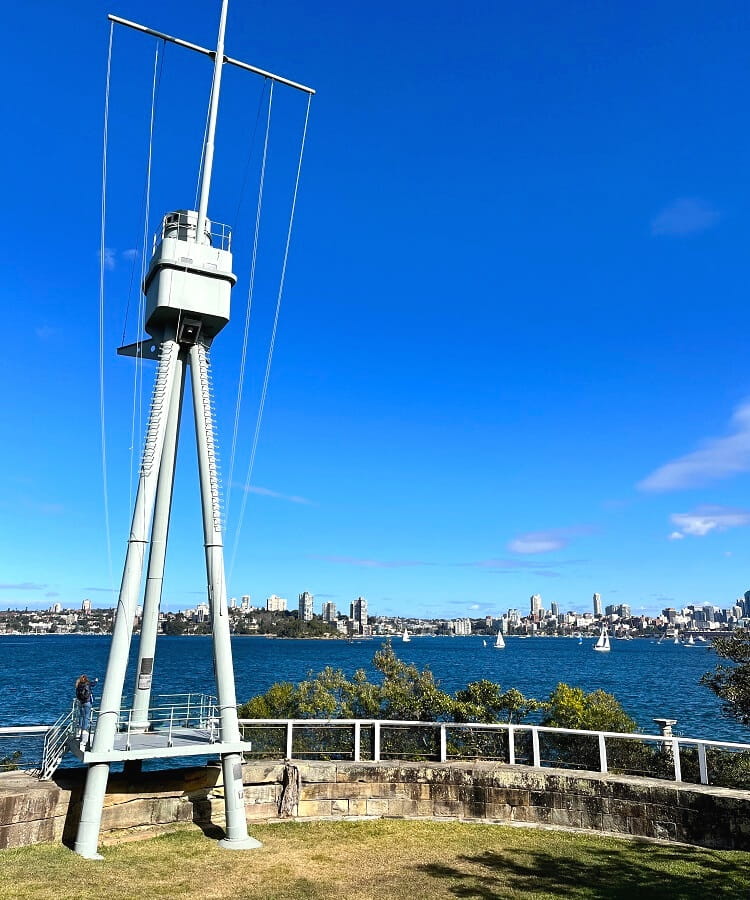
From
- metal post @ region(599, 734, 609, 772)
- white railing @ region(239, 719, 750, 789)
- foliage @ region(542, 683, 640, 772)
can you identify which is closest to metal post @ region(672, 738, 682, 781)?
white railing @ region(239, 719, 750, 789)

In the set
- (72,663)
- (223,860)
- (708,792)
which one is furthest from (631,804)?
(72,663)

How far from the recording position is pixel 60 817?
36.8 ft

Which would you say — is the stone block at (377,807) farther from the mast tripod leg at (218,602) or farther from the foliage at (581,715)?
the foliage at (581,715)

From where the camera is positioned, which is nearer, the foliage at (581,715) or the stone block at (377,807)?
the stone block at (377,807)

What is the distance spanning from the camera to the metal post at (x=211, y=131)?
14.7 meters

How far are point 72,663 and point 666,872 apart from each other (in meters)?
→ 125

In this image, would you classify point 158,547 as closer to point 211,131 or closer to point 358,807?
point 358,807

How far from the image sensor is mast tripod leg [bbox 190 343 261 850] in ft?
38.6

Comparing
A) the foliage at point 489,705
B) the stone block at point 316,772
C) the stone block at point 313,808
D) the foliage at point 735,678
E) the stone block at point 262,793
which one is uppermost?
the foliage at point 735,678

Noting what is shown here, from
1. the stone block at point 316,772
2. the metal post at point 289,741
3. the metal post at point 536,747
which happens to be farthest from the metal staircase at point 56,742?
the metal post at point 536,747

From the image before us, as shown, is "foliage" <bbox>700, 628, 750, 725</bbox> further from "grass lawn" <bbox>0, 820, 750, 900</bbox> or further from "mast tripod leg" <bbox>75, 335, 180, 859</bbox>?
"mast tripod leg" <bbox>75, 335, 180, 859</bbox>

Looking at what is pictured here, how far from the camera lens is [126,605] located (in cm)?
1233

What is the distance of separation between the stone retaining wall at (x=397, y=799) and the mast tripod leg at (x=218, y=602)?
0.93 meters

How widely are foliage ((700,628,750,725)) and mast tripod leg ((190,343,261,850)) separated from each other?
1046 centimetres
